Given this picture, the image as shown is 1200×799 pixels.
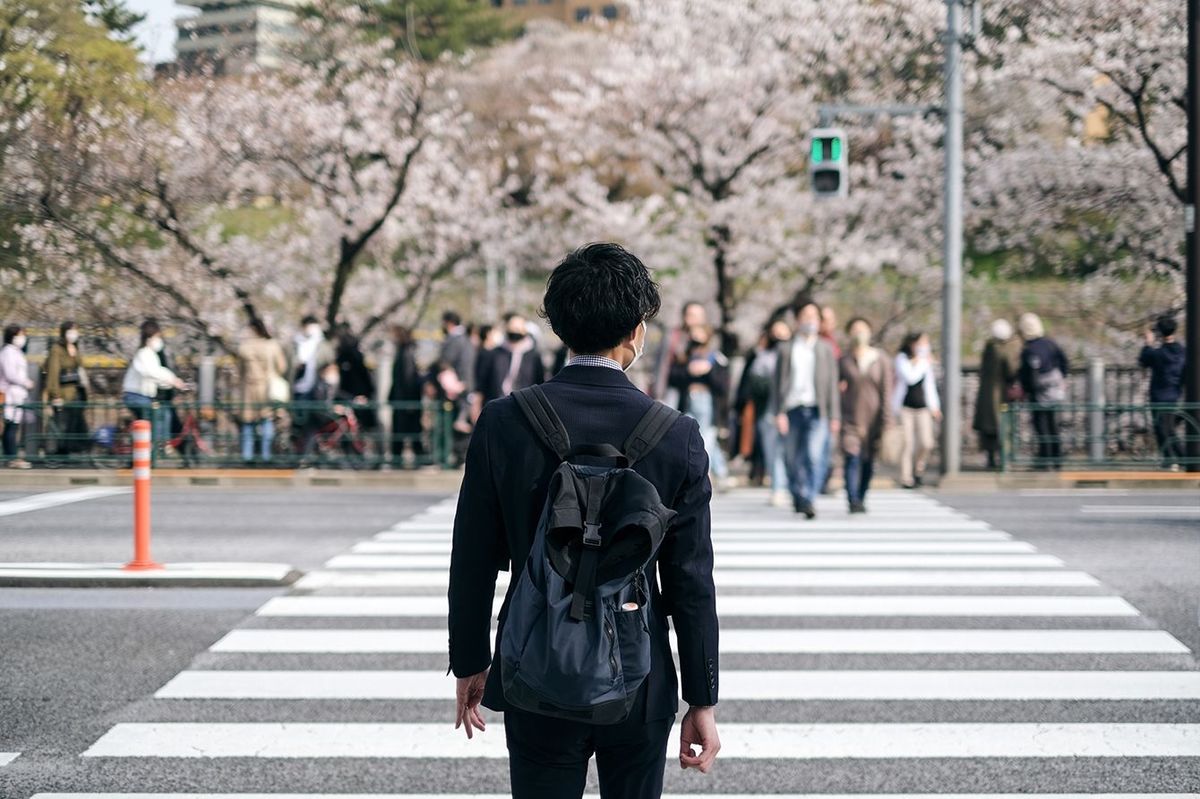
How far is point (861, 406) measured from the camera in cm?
1191

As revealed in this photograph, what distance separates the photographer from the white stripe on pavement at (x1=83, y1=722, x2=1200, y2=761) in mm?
4992

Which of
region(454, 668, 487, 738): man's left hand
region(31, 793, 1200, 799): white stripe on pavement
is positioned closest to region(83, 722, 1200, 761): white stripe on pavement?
Answer: region(31, 793, 1200, 799): white stripe on pavement

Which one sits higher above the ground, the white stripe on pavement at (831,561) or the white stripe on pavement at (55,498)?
the white stripe on pavement at (55,498)

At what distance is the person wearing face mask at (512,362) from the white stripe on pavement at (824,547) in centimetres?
432

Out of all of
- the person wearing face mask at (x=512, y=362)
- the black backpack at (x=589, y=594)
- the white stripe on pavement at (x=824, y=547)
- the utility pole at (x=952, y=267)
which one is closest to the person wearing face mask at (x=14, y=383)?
the person wearing face mask at (x=512, y=362)

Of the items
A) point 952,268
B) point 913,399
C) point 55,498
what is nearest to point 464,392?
point 55,498

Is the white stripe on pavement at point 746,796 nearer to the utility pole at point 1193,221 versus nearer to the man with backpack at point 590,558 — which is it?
the man with backpack at point 590,558

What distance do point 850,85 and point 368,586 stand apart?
19.7 meters

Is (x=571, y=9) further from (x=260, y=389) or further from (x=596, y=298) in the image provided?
(x=596, y=298)

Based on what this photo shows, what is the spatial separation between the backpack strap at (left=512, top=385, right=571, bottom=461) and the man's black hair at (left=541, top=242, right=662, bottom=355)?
130 mm

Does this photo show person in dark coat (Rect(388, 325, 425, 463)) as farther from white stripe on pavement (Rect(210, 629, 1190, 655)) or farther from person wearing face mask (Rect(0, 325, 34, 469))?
white stripe on pavement (Rect(210, 629, 1190, 655))

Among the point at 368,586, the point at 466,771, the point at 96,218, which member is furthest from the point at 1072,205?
the point at 466,771

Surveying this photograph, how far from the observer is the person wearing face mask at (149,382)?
16.4 metres

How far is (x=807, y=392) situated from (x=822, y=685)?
18.1ft
